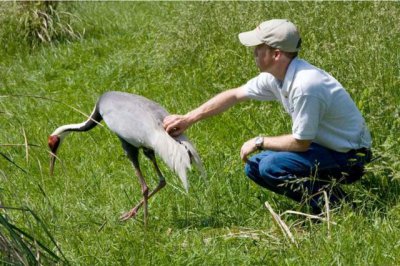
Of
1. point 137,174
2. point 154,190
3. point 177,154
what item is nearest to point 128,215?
point 154,190

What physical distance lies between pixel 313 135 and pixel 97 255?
4.31 ft

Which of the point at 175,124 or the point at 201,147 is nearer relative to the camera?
the point at 175,124

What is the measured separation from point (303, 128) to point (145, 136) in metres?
1.10

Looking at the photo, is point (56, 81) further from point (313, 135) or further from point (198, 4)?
point (313, 135)

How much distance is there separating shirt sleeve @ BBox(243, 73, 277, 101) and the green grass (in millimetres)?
646

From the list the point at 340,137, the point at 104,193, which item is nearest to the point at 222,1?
the point at 104,193

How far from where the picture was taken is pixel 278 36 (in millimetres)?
4719

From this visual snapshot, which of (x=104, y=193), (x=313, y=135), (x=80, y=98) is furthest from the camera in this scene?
(x=80, y=98)

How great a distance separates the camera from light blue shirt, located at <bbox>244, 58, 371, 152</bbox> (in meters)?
4.62

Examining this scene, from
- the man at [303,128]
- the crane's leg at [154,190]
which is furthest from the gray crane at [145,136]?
the man at [303,128]

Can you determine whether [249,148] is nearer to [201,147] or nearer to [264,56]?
[264,56]

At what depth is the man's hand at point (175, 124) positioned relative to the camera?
5199 millimetres

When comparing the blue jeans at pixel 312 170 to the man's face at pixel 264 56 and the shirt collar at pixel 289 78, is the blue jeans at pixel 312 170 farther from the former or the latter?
the man's face at pixel 264 56

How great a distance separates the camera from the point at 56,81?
9516 mm
